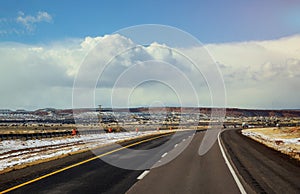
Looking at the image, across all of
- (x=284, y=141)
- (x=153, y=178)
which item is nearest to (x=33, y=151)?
(x=153, y=178)

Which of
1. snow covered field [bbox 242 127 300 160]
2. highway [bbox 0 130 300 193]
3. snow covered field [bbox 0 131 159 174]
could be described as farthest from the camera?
snow covered field [bbox 242 127 300 160]

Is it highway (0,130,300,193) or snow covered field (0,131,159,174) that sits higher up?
highway (0,130,300,193)

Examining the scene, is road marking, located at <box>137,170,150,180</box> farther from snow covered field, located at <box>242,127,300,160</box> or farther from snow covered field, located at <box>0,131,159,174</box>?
snow covered field, located at <box>242,127,300,160</box>

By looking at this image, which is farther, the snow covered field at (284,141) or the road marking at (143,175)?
the snow covered field at (284,141)

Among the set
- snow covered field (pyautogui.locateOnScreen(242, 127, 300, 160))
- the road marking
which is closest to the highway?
the road marking

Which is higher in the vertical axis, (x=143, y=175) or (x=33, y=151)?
(x=143, y=175)

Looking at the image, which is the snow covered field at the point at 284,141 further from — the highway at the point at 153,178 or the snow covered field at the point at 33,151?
the snow covered field at the point at 33,151

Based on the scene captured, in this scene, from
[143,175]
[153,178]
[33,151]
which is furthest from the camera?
[33,151]

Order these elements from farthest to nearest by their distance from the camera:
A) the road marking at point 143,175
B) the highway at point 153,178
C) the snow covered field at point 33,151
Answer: the snow covered field at point 33,151, the road marking at point 143,175, the highway at point 153,178

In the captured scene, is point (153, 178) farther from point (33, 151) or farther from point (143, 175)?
point (33, 151)

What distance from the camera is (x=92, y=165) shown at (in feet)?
50.0

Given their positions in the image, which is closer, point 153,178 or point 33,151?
point 153,178

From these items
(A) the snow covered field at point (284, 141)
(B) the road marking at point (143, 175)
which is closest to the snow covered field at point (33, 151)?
(B) the road marking at point (143, 175)

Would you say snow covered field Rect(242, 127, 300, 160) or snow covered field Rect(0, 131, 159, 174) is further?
snow covered field Rect(242, 127, 300, 160)
